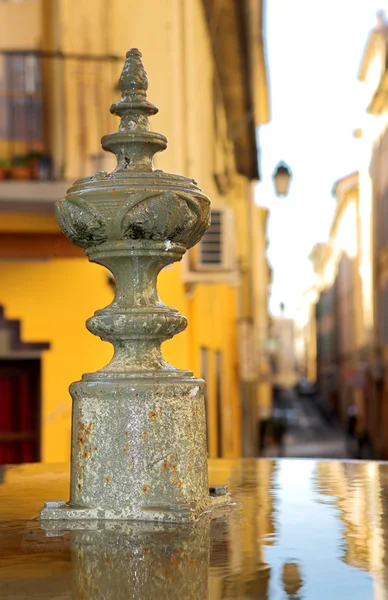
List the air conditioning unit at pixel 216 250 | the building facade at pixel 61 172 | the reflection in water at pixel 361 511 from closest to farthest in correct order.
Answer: the reflection in water at pixel 361 511 < the building facade at pixel 61 172 < the air conditioning unit at pixel 216 250

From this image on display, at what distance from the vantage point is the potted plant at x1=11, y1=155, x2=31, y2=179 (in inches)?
341

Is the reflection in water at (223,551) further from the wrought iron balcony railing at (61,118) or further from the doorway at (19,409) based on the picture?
the doorway at (19,409)

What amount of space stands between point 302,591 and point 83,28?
7.69 m

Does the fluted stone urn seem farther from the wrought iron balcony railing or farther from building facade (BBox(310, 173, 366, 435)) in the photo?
Answer: building facade (BBox(310, 173, 366, 435))

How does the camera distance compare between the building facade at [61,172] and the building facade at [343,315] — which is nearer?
the building facade at [61,172]

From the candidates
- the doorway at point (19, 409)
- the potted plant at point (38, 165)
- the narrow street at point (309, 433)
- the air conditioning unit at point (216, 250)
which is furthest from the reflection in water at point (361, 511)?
the narrow street at point (309, 433)

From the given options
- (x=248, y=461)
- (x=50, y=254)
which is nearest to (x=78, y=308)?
(x=50, y=254)

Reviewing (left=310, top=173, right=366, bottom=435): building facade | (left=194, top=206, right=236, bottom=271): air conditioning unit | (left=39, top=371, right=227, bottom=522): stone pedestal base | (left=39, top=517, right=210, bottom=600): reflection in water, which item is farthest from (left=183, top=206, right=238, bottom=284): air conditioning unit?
(left=310, top=173, right=366, bottom=435): building facade

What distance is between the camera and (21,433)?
976 centimetres

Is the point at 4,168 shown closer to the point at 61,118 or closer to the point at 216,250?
the point at 61,118

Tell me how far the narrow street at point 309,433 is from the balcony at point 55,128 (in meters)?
20.2

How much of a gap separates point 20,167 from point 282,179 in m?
9.08

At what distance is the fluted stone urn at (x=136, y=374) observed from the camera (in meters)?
2.79

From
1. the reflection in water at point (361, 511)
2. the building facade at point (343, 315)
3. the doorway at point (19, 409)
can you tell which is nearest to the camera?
the reflection in water at point (361, 511)
